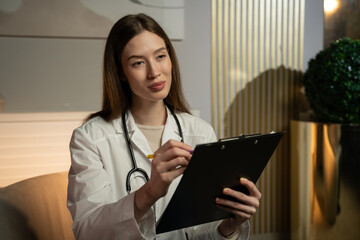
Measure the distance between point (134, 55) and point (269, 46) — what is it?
4.93 feet

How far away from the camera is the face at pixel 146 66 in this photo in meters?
1.28

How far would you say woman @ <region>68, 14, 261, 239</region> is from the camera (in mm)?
1024

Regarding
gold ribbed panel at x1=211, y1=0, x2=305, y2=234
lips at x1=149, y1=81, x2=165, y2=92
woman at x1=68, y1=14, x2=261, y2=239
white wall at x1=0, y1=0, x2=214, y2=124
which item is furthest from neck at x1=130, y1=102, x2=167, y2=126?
gold ribbed panel at x1=211, y1=0, x2=305, y2=234

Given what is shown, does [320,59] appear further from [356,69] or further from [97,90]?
[97,90]

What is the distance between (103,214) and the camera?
1.04 m

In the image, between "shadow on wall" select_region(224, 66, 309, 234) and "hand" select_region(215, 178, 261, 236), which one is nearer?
"hand" select_region(215, 178, 261, 236)

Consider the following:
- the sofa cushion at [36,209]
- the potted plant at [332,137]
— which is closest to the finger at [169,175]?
the sofa cushion at [36,209]

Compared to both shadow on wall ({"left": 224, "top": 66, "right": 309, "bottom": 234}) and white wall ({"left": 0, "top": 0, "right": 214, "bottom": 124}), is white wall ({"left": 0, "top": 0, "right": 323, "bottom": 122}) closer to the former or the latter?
white wall ({"left": 0, "top": 0, "right": 214, "bottom": 124})

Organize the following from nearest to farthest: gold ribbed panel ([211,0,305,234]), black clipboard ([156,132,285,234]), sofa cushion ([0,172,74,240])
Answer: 1. black clipboard ([156,132,285,234])
2. sofa cushion ([0,172,74,240])
3. gold ribbed panel ([211,0,305,234])

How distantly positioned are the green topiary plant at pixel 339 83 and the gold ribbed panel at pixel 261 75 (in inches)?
14.2

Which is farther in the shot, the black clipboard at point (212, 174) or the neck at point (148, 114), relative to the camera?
the neck at point (148, 114)

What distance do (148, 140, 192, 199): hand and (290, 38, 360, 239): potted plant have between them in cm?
149

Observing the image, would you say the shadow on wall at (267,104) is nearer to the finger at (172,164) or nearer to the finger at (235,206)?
the finger at (235,206)

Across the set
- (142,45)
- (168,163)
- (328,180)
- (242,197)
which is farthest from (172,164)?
(328,180)
